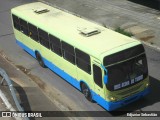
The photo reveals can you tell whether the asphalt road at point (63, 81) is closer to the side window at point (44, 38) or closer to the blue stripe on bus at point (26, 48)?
the blue stripe on bus at point (26, 48)

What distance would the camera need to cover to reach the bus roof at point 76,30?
14555 millimetres

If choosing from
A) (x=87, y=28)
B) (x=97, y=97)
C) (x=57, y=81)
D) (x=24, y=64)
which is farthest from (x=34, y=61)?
(x=97, y=97)

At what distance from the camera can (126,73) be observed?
14094 millimetres

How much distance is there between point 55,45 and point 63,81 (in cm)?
177

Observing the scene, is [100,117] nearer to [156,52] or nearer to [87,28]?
[87,28]

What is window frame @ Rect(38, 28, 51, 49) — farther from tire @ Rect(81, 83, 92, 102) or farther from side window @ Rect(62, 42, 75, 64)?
tire @ Rect(81, 83, 92, 102)

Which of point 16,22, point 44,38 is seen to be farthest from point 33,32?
point 16,22

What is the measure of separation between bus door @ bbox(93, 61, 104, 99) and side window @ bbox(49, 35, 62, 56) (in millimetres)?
3149

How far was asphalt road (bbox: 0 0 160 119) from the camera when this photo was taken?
15.2 metres

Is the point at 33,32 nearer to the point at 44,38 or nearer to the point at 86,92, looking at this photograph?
the point at 44,38

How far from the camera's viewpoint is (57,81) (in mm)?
17922

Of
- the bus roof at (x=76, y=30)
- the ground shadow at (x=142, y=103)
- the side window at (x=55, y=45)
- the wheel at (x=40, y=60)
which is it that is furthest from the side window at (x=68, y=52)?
the ground shadow at (x=142, y=103)

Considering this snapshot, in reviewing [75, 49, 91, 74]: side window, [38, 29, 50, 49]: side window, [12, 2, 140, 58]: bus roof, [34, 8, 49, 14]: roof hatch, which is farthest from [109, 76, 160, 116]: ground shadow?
[34, 8, 49, 14]: roof hatch

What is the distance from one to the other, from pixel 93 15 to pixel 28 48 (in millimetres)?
7738
